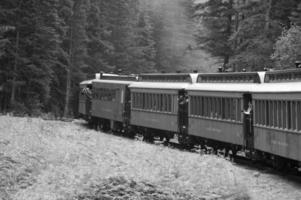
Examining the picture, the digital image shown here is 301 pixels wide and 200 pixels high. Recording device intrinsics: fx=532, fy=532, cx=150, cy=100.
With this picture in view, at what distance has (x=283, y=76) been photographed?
1577 cm

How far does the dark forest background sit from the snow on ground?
13497 mm

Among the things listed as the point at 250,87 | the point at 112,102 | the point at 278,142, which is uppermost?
the point at 250,87

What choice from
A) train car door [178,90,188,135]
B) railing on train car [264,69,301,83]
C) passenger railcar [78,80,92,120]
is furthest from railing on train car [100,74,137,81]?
railing on train car [264,69,301,83]

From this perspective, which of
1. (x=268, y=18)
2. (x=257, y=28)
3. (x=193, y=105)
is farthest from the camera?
(x=257, y=28)

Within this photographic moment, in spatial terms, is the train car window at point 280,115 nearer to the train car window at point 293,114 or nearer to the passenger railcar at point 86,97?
the train car window at point 293,114

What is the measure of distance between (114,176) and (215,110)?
10193 mm

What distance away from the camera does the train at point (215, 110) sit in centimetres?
1489

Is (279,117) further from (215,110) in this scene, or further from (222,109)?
(215,110)

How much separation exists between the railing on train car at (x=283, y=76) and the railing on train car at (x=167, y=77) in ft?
21.7

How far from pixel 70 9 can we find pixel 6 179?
3501 centimetres

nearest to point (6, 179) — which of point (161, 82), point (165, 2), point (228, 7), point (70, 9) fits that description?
point (161, 82)

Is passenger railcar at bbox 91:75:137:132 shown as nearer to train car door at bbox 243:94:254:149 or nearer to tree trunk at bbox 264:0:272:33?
tree trunk at bbox 264:0:272:33

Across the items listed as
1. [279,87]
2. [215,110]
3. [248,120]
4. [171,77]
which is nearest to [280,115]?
[279,87]

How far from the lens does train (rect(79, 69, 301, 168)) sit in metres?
14.9
